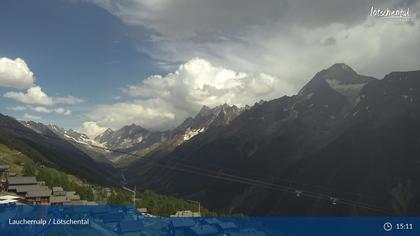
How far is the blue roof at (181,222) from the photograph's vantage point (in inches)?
4722

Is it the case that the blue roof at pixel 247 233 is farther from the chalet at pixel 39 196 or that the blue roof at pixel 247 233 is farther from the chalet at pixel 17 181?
the chalet at pixel 17 181

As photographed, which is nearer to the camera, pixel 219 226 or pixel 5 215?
pixel 5 215

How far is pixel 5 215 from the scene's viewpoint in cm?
6969

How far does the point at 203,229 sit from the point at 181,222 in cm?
678

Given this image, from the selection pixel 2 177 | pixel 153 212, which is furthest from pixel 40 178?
pixel 153 212

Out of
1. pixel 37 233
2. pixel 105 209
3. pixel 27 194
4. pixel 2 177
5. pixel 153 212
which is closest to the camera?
pixel 37 233

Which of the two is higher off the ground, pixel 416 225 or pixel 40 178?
pixel 40 178

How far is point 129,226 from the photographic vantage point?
10269 centimetres

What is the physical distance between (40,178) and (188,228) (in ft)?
292

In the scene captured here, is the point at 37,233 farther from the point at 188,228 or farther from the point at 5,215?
the point at 188,228

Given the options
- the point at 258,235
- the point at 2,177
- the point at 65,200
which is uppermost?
the point at 2,177

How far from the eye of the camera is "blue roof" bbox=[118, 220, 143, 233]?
323 feet

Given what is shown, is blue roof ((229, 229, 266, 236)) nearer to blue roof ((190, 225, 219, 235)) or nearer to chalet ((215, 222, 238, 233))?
chalet ((215, 222, 238, 233))

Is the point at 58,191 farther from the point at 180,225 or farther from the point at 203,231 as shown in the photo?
the point at 203,231
